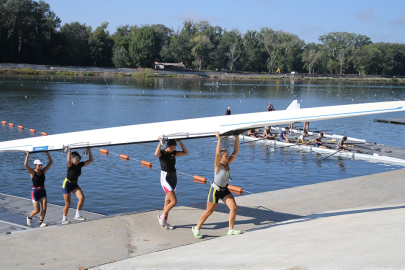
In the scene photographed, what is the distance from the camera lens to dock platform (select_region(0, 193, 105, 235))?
29.9ft

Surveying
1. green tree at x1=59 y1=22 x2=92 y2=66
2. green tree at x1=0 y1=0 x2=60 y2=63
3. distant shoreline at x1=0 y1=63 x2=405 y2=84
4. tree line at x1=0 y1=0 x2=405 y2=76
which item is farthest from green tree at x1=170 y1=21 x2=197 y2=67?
green tree at x1=0 y1=0 x2=60 y2=63

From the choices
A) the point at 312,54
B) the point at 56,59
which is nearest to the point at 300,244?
the point at 56,59

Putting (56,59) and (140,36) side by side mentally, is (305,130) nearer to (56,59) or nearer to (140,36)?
(56,59)

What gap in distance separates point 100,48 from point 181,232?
10893 centimetres

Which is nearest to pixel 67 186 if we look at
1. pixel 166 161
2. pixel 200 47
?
pixel 166 161

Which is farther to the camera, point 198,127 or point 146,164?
point 146,164

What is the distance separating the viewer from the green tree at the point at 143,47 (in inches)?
4488

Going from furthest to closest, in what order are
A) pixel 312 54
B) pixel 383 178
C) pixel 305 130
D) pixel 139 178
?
1. pixel 312 54
2. pixel 305 130
3. pixel 139 178
4. pixel 383 178

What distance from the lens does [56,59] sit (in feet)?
340

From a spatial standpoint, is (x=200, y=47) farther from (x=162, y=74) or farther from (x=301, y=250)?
(x=301, y=250)

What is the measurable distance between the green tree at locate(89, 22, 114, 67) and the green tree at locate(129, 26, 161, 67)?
21.7ft

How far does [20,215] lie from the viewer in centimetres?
1012

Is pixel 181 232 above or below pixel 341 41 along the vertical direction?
below

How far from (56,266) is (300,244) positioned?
155 inches
